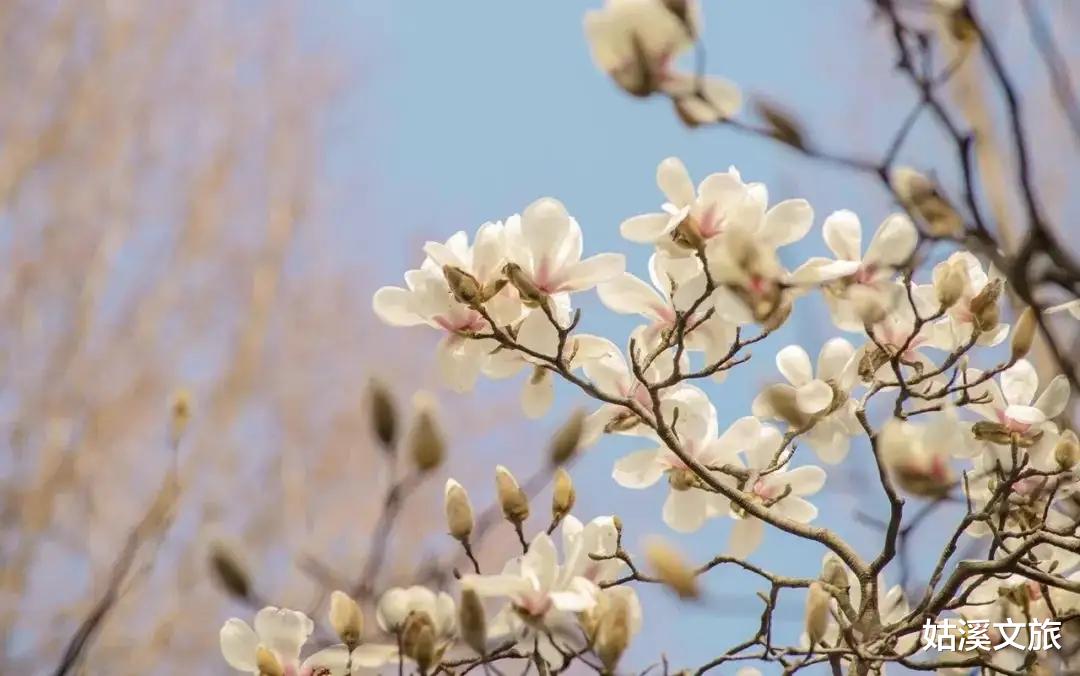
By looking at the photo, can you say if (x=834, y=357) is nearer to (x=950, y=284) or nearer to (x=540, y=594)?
(x=950, y=284)

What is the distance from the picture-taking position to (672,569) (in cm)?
34

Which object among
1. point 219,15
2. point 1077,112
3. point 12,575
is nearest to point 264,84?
point 219,15

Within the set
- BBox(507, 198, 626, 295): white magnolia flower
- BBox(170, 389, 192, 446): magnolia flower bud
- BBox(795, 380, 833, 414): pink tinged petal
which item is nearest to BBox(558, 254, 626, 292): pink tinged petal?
BBox(507, 198, 626, 295): white magnolia flower

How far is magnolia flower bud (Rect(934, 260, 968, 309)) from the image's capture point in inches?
16.0

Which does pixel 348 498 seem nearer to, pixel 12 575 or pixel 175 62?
pixel 12 575

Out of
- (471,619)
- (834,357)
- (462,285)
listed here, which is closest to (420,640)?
(471,619)

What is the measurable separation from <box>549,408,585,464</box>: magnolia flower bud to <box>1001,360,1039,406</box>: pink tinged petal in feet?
0.65

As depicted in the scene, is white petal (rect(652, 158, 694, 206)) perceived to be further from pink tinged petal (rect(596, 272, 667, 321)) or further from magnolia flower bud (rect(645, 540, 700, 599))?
magnolia flower bud (rect(645, 540, 700, 599))

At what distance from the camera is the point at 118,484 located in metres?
2.10

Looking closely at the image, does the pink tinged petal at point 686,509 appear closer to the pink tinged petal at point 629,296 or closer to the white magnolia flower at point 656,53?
the pink tinged petal at point 629,296

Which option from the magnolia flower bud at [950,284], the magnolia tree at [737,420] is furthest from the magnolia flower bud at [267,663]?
the magnolia flower bud at [950,284]

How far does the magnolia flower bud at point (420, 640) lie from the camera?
330mm

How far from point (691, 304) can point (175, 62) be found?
2.20m

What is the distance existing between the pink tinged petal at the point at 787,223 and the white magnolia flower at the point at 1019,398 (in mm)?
115
